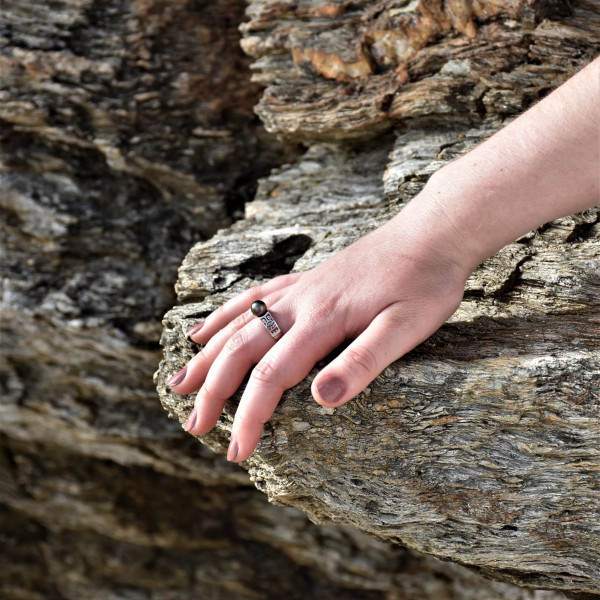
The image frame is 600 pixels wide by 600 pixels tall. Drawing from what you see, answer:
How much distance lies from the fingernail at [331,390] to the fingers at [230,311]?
68 centimetres

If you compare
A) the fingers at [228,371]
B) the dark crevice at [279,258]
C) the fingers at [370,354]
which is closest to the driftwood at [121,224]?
the dark crevice at [279,258]

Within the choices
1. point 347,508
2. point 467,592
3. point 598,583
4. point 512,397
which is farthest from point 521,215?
point 467,592

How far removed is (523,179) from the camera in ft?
7.97

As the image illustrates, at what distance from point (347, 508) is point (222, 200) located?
2.59m

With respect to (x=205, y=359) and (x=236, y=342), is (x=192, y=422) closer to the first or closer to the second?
(x=205, y=359)

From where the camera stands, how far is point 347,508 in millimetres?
2877

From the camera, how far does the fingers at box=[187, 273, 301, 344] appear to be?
115 inches

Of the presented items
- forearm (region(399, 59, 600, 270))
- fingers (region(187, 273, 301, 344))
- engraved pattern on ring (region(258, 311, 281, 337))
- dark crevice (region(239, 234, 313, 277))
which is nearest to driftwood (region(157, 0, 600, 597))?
dark crevice (region(239, 234, 313, 277))

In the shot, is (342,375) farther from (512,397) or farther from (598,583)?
(598,583)

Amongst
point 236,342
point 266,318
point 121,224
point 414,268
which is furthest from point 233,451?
point 121,224

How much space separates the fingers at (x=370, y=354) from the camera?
235 cm

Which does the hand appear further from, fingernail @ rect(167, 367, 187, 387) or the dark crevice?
the dark crevice

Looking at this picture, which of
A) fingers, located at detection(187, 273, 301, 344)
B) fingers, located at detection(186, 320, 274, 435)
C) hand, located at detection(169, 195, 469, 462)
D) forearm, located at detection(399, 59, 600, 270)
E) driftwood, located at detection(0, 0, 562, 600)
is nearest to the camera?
forearm, located at detection(399, 59, 600, 270)

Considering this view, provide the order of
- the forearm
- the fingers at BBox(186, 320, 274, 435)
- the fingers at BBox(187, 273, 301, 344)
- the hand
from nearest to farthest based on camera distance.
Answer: the forearm
the hand
the fingers at BBox(186, 320, 274, 435)
the fingers at BBox(187, 273, 301, 344)
